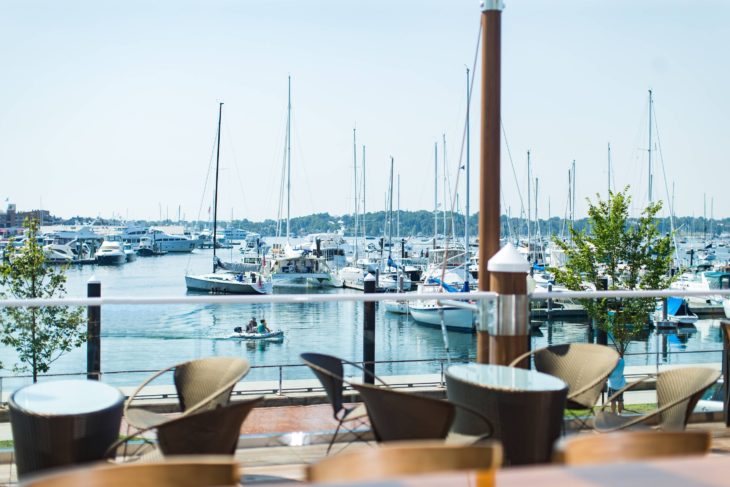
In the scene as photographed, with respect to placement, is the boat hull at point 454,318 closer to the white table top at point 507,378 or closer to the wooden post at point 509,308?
Answer: the wooden post at point 509,308

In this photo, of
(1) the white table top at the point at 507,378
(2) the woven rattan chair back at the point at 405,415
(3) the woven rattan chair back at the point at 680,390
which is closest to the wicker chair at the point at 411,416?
(2) the woven rattan chair back at the point at 405,415

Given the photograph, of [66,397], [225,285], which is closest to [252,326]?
[66,397]

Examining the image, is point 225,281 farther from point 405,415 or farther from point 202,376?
point 405,415

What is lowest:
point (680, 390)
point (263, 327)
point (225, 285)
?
point (225, 285)

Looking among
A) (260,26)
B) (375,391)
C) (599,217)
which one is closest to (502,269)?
(375,391)

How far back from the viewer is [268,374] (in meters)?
5.76

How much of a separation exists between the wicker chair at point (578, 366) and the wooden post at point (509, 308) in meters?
0.19

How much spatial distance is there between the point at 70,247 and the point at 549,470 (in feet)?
301

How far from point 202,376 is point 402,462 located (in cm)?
241

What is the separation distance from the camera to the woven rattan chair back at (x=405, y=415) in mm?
3287

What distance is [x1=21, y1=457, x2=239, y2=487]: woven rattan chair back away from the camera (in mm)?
1829

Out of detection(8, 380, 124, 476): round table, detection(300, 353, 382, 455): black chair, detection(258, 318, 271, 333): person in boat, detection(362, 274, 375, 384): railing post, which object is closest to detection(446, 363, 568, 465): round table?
detection(300, 353, 382, 455): black chair

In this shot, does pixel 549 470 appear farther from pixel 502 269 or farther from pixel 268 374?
pixel 268 374

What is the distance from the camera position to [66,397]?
3627 mm
